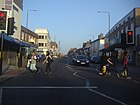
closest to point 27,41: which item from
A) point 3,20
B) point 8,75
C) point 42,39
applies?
point 42,39

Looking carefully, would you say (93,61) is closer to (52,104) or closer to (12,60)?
(12,60)

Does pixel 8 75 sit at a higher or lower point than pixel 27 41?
lower

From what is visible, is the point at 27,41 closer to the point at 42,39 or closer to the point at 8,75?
the point at 42,39

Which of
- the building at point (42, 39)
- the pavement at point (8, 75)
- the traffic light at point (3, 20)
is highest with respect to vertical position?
the building at point (42, 39)

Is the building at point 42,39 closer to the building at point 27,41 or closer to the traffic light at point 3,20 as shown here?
the building at point 27,41

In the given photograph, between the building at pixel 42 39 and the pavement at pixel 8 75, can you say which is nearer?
the pavement at pixel 8 75

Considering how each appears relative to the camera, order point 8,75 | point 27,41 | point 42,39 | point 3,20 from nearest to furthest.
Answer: point 3,20
point 8,75
point 27,41
point 42,39

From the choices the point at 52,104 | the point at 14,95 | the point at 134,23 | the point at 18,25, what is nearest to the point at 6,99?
the point at 14,95

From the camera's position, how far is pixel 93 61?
53781 mm

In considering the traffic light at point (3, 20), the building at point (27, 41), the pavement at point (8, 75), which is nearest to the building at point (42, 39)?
the building at point (27, 41)

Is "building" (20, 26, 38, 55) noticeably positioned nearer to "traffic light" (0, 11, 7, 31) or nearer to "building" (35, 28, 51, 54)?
"traffic light" (0, 11, 7, 31)

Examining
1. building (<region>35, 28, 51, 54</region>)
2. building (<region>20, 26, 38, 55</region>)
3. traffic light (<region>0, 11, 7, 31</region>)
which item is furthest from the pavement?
building (<region>35, 28, 51, 54</region>)

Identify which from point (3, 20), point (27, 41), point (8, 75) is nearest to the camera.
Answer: point (3, 20)

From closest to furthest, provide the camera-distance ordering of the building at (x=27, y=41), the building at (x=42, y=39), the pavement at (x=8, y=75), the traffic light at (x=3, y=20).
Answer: the pavement at (x=8, y=75), the traffic light at (x=3, y=20), the building at (x=27, y=41), the building at (x=42, y=39)
